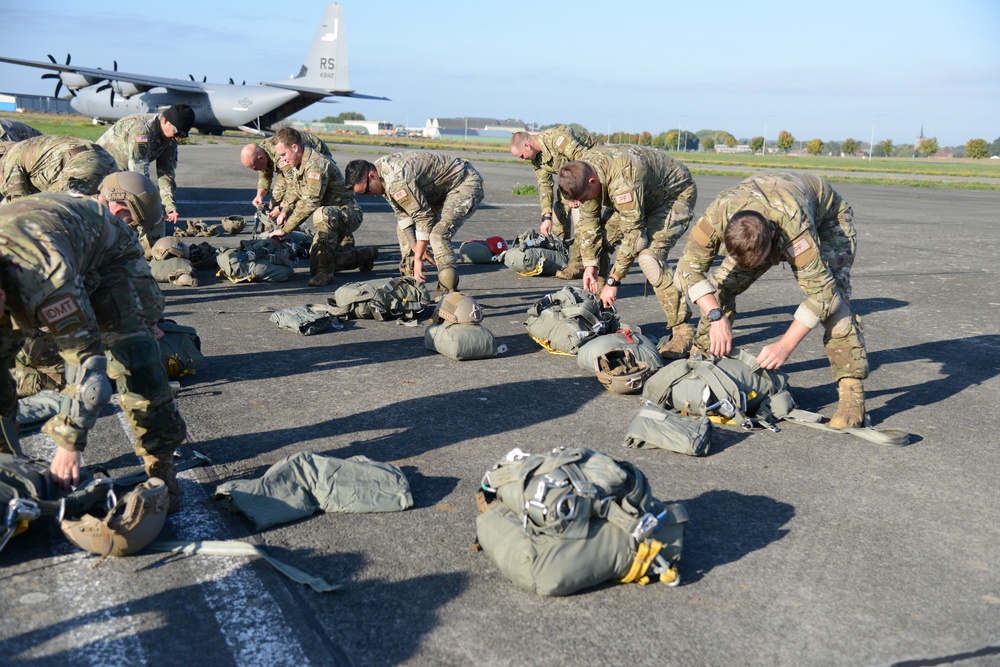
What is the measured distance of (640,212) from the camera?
8.22 m

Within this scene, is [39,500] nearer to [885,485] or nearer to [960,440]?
[885,485]

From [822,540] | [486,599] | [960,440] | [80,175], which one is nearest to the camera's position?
[486,599]

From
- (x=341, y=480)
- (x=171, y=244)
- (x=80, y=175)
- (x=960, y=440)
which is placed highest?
(x=80, y=175)

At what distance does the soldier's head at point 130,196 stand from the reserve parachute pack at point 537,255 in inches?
257

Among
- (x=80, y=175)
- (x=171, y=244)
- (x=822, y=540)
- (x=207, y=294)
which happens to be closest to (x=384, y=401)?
(x=822, y=540)

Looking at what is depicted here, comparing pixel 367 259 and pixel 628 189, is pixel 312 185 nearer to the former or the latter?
pixel 367 259

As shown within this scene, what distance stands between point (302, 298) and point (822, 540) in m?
7.35

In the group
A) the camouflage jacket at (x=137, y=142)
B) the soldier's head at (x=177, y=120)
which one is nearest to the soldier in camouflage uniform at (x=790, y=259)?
the soldier's head at (x=177, y=120)

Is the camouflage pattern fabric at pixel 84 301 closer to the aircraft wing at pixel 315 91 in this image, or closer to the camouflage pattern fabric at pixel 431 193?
the camouflage pattern fabric at pixel 431 193

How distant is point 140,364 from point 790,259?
422cm

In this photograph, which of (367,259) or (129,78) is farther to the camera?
(129,78)

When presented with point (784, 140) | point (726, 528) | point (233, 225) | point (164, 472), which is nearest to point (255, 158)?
point (233, 225)

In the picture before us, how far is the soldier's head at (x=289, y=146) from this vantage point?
1047cm

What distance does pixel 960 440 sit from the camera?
20.0ft
